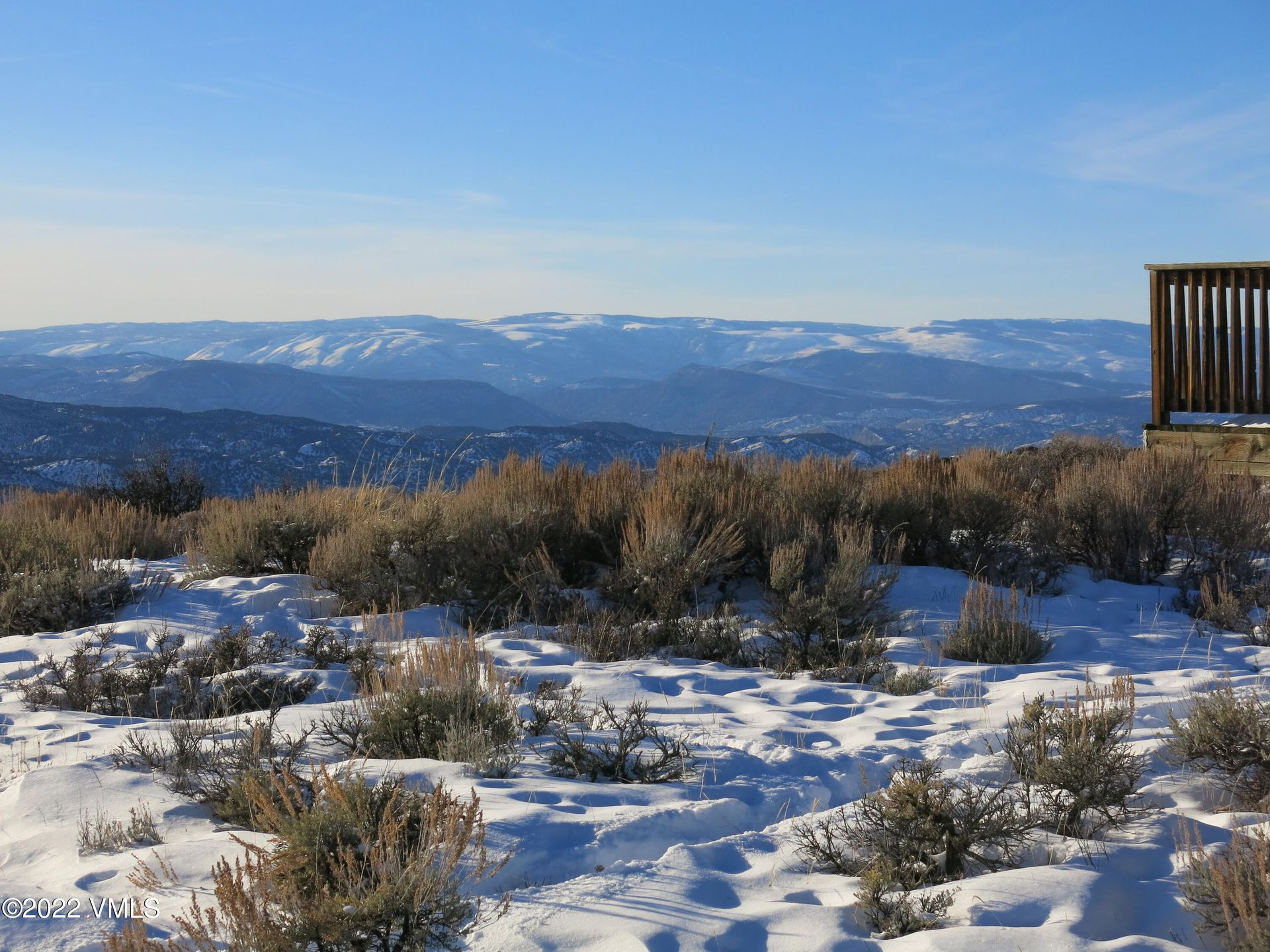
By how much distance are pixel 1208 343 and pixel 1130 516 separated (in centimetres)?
443

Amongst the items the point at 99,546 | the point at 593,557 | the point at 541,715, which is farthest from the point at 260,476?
the point at 541,715

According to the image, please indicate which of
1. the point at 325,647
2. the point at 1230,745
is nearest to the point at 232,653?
the point at 325,647

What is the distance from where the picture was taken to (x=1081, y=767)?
3.06 metres

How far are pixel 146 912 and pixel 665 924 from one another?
1.29m

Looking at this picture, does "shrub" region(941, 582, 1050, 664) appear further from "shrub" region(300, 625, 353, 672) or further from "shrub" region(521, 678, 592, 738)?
"shrub" region(300, 625, 353, 672)

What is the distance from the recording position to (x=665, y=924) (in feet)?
7.98

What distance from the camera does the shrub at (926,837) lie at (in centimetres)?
279

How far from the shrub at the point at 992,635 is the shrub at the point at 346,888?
3485mm

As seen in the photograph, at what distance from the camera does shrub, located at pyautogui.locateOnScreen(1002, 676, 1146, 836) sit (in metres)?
3.01

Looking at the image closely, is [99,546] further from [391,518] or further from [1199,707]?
[1199,707]

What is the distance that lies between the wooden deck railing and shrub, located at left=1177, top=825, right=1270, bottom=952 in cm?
876

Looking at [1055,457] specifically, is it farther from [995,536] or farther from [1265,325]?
[995,536]

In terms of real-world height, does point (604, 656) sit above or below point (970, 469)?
below

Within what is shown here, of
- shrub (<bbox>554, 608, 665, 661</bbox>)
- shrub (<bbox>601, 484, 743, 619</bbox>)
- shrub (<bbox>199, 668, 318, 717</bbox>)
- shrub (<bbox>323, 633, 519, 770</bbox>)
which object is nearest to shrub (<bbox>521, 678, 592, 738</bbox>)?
shrub (<bbox>323, 633, 519, 770</bbox>)
